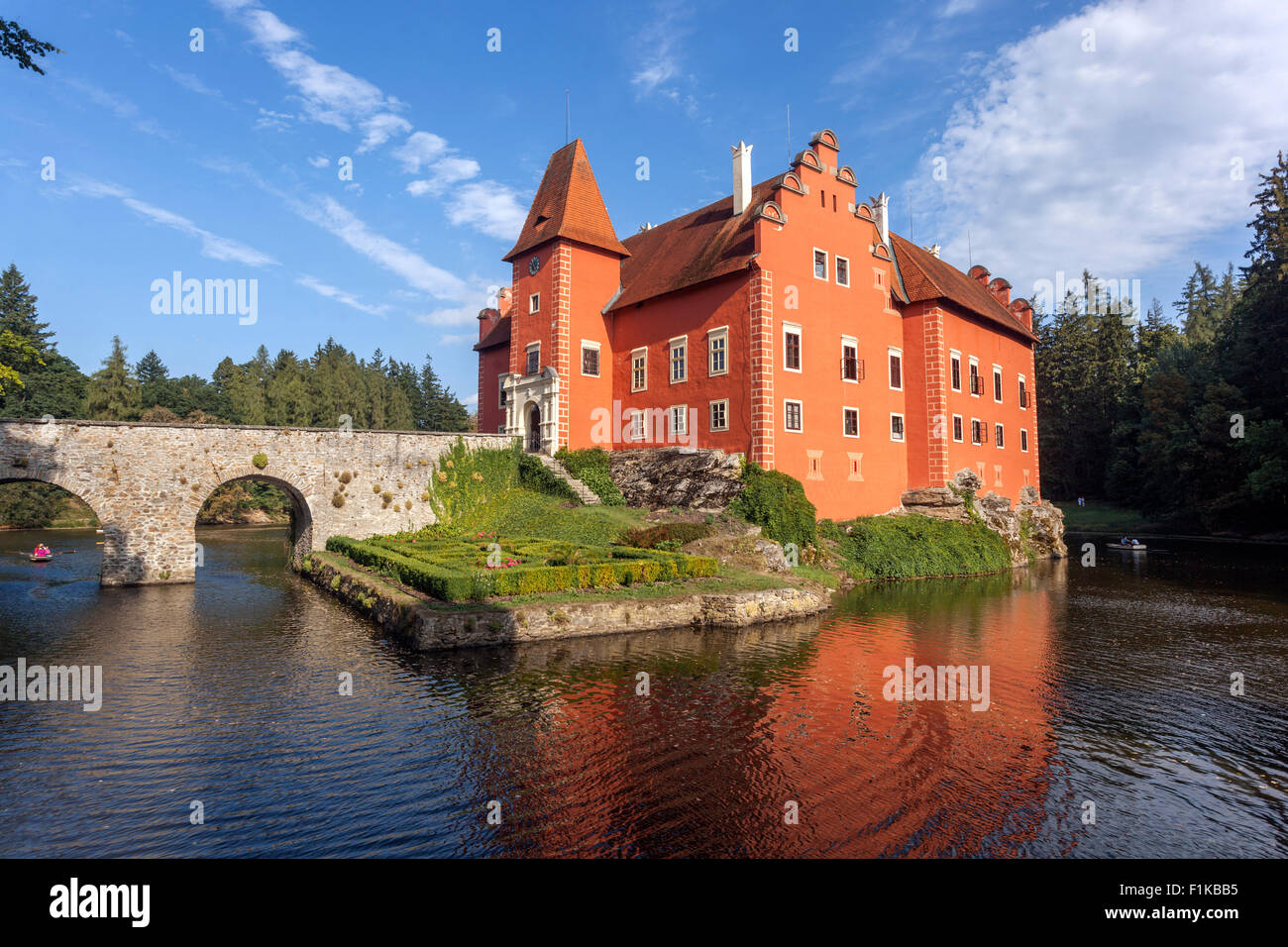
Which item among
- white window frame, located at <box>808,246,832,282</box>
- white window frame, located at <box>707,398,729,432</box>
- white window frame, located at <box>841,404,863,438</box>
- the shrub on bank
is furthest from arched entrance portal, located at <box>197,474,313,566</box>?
white window frame, located at <box>808,246,832,282</box>

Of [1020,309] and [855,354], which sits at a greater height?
[1020,309]

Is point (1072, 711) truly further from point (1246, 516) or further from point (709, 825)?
point (1246, 516)

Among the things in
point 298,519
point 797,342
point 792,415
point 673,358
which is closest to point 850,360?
point 797,342

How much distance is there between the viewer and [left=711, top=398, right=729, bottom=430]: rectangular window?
1227 inches

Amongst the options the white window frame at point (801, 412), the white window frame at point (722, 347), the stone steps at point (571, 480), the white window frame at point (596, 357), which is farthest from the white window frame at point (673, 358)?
the stone steps at point (571, 480)

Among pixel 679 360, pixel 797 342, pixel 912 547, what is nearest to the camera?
pixel 797 342

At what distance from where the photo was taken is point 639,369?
35.5 meters

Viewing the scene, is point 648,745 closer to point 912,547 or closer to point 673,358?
point 912,547

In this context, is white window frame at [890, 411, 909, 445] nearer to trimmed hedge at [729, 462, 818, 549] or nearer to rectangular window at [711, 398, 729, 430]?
trimmed hedge at [729, 462, 818, 549]

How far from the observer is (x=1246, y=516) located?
51.3 m

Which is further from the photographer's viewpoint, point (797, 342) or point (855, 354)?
point (855, 354)

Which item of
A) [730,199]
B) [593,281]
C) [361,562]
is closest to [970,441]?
[730,199]

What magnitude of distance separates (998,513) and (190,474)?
38.9 meters
